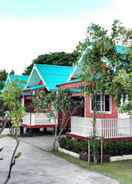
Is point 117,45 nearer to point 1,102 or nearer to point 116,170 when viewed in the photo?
point 116,170

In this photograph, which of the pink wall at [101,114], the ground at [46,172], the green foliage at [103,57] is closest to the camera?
the ground at [46,172]

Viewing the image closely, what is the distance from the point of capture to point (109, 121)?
15.8 meters

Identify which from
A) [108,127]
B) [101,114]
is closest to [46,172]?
[108,127]

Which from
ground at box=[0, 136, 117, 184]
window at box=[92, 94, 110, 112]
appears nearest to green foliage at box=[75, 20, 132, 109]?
ground at box=[0, 136, 117, 184]

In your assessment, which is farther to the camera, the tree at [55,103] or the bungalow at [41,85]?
the bungalow at [41,85]

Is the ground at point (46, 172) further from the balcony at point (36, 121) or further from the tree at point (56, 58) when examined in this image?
the tree at point (56, 58)

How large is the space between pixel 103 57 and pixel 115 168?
4.41 m

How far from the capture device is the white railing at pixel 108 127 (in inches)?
616

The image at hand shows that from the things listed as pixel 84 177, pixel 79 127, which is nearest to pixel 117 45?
pixel 79 127

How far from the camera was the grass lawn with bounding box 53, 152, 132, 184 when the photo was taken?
38.6 feet

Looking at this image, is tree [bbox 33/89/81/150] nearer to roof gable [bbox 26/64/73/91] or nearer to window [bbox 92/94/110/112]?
window [bbox 92/94/110/112]

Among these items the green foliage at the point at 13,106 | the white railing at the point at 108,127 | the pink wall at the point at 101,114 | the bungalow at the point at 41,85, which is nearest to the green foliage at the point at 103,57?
the white railing at the point at 108,127

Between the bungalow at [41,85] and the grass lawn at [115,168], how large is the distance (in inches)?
347

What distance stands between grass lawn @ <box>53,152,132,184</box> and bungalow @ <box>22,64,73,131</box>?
8.80m
